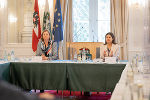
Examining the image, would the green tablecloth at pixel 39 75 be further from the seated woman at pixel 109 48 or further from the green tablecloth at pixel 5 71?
the seated woman at pixel 109 48

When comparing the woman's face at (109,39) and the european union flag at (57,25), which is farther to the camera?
the european union flag at (57,25)

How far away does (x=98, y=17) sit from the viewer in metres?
7.45

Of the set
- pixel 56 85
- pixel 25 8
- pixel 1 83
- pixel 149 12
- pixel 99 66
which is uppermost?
pixel 25 8

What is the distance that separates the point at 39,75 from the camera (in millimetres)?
3797

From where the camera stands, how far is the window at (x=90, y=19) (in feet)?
24.3

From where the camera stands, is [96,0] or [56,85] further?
[96,0]

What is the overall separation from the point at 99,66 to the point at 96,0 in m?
4.43

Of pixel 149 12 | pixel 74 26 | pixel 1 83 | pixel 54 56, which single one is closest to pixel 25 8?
pixel 74 26

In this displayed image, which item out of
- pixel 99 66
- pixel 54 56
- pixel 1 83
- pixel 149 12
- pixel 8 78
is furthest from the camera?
pixel 54 56

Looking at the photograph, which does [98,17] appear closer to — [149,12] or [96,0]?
[96,0]

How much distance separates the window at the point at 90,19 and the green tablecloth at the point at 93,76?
3.81 meters

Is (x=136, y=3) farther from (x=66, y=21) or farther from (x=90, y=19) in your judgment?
(x=66, y=21)

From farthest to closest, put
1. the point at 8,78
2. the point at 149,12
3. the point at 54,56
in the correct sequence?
the point at 54,56
the point at 8,78
the point at 149,12

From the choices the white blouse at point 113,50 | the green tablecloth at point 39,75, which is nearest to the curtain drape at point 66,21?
the white blouse at point 113,50
